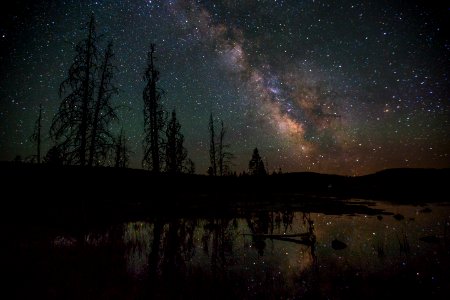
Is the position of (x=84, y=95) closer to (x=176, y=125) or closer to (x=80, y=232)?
(x=80, y=232)

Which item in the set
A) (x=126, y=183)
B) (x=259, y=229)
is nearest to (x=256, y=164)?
(x=126, y=183)

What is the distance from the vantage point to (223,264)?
7.90 metres

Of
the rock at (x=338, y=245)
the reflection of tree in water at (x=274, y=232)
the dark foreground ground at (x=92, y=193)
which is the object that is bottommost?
the rock at (x=338, y=245)

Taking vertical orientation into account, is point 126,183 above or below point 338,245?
above

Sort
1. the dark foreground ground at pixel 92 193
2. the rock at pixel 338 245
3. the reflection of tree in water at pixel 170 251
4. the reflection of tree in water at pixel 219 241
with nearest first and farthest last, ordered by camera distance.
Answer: the reflection of tree in water at pixel 170 251 < the reflection of tree in water at pixel 219 241 < the rock at pixel 338 245 < the dark foreground ground at pixel 92 193

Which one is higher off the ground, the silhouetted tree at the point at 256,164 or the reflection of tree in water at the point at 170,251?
the silhouetted tree at the point at 256,164

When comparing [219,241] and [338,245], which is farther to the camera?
[219,241]

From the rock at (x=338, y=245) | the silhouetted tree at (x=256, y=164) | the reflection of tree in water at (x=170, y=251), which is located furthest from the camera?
the silhouetted tree at (x=256, y=164)

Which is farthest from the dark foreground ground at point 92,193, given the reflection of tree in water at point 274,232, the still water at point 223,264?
the still water at point 223,264

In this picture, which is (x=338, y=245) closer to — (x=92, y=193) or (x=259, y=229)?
(x=259, y=229)

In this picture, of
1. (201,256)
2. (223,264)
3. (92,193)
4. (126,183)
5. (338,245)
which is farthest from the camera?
(126,183)

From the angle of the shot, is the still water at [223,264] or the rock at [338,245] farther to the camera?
the rock at [338,245]

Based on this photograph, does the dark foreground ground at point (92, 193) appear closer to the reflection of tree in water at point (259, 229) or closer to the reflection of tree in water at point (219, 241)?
the reflection of tree in water at point (259, 229)

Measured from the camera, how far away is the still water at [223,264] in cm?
581
